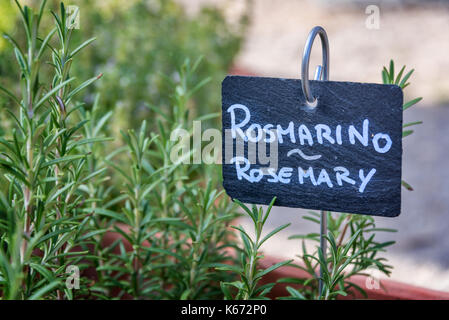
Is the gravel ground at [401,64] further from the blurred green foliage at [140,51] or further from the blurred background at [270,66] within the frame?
the blurred green foliage at [140,51]

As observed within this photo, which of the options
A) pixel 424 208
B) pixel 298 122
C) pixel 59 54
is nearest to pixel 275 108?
pixel 298 122

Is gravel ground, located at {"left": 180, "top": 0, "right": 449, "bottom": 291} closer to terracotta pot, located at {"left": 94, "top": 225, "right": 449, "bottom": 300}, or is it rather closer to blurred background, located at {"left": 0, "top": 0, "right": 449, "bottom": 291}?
blurred background, located at {"left": 0, "top": 0, "right": 449, "bottom": 291}

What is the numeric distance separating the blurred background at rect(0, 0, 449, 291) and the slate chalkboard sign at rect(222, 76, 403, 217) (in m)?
0.23

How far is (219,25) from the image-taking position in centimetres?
326

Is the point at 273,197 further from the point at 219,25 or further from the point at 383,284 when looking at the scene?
the point at 219,25

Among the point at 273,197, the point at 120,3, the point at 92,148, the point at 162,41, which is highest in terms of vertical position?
the point at 120,3

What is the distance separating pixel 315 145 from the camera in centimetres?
78

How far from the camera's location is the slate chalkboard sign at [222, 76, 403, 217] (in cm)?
75

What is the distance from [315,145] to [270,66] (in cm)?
423

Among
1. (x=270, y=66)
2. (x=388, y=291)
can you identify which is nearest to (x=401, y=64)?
(x=270, y=66)

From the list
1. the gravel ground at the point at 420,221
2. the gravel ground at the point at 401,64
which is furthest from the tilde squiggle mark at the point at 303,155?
the gravel ground at the point at 420,221

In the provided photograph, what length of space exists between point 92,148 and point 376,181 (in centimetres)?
58

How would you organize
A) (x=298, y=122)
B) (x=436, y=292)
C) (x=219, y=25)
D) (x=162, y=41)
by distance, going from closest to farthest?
(x=298, y=122), (x=436, y=292), (x=162, y=41), (x=219, y=25)
